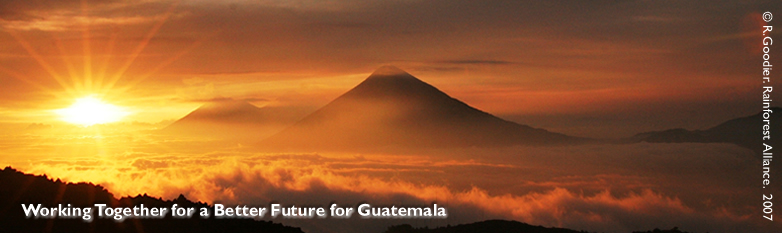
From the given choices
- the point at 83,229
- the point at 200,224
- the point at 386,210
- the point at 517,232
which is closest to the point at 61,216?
the point at 83,229

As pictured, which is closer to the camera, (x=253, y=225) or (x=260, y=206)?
(x=260, y=206)

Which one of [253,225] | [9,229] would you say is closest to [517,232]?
[253,225]

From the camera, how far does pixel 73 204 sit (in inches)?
2336

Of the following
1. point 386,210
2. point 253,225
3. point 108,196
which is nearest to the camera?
point 386,210

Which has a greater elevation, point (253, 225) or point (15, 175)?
point (15, 175)

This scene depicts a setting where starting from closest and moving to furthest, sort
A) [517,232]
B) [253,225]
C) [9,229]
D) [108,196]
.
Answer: [9,229] < [108,196] < [253,225] < [517,232]

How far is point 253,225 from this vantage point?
71875 millimetres

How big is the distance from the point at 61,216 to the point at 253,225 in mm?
21509

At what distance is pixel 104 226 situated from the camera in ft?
182

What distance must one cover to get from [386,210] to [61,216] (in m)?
28.0

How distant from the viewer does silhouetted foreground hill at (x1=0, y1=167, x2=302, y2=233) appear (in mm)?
52562

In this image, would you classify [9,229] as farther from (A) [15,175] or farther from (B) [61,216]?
(A) [15,175]

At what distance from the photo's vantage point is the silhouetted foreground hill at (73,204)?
5256 centimetres

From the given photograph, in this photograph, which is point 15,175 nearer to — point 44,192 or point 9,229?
point 44,192
